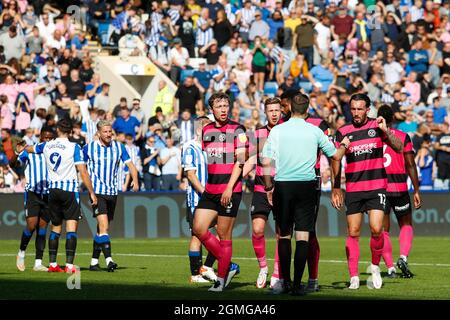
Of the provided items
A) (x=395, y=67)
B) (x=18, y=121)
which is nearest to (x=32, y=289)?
(x=18, y=121)

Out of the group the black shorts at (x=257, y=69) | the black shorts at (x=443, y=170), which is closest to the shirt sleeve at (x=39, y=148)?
the black shorts at (x=443, y=170)

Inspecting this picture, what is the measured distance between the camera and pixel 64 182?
18.1m

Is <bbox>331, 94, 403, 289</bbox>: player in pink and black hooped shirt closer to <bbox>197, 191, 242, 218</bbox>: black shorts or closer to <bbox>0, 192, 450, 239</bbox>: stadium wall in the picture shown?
<bbox>197, 191, 242, 218</bbox>: black shorts

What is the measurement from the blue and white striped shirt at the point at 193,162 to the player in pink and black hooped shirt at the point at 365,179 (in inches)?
86.9

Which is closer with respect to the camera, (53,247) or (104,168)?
(53,247)

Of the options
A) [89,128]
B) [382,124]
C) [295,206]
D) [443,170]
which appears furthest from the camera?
[443,170]

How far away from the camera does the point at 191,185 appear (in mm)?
17141

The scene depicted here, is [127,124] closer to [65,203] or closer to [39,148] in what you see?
[39,148]

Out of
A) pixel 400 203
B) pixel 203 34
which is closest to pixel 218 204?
pixel 400 203

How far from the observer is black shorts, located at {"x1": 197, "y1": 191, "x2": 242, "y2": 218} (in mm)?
14602

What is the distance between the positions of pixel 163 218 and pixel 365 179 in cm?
1318

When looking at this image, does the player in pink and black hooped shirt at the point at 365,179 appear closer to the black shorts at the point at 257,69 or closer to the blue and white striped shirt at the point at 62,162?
the blue and white striped shirt at the point at 62,162

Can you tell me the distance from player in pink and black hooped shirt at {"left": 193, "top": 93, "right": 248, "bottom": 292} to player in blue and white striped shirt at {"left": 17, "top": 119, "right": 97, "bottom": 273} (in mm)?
3587

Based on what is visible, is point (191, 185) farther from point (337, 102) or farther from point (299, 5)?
point (299, 5)
